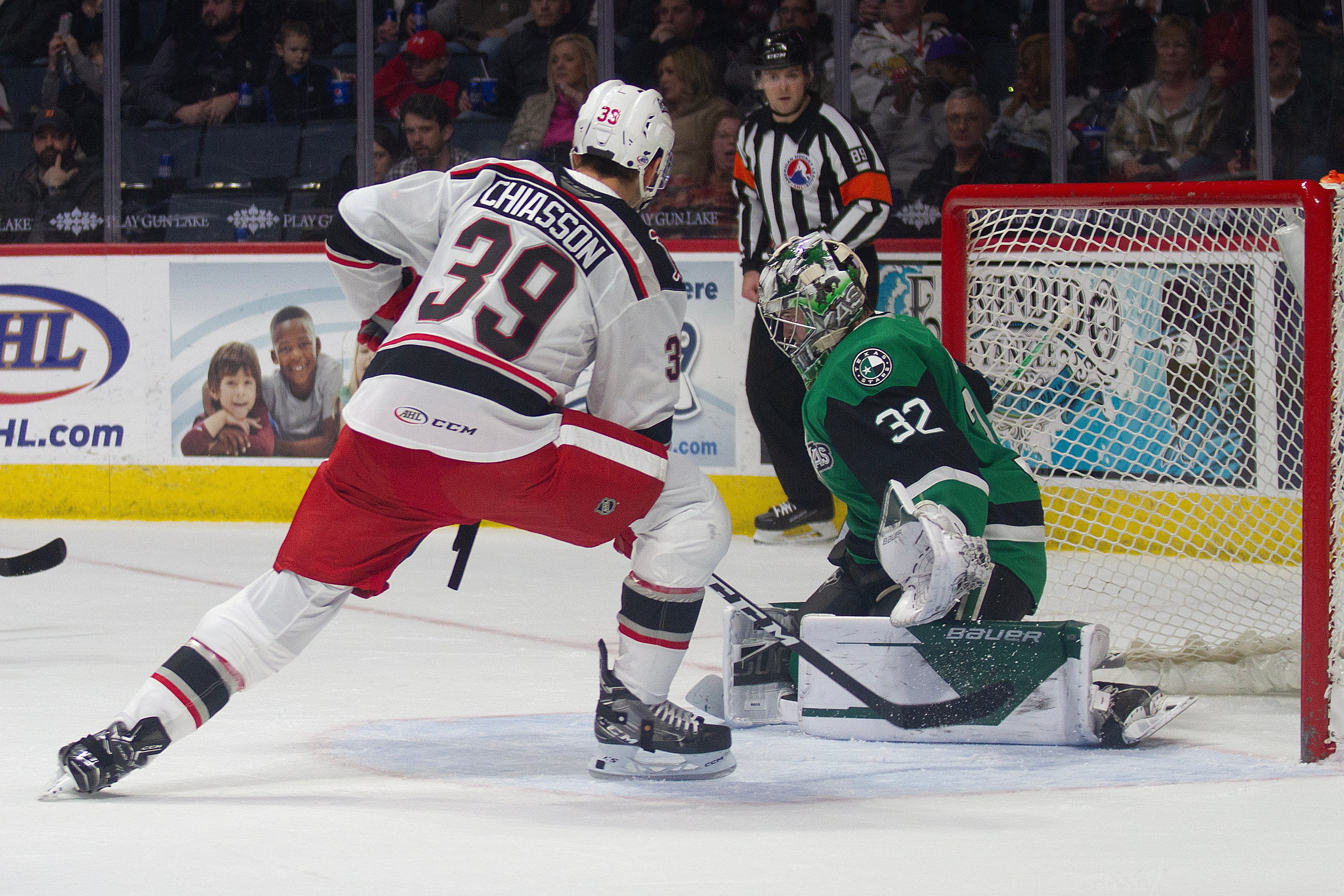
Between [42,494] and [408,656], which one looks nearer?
[408,656]

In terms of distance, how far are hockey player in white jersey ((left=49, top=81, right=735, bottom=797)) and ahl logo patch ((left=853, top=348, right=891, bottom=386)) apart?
34cm

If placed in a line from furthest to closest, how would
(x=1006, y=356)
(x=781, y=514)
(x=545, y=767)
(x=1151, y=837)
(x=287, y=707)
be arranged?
(x=781, y=514)
(x=1006, y=356)
(x=287, y=707)
(x=545, y=767)
(x=1151, y=837)

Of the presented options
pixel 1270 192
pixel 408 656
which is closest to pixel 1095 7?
pixel 1270 192

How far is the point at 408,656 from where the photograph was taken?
3.39 metres

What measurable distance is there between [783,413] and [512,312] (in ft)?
9.63

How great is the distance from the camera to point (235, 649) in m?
2.21

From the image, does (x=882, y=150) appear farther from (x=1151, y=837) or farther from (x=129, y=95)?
(x=1151, y=837)

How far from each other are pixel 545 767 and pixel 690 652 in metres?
1.07

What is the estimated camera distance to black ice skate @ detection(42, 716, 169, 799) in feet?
7.04

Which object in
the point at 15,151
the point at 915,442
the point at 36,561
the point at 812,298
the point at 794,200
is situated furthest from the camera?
the point at 15,151

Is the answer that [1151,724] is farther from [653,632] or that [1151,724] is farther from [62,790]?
[62,790]

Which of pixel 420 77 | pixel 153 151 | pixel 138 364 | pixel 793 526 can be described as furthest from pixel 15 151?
pixel 793 526

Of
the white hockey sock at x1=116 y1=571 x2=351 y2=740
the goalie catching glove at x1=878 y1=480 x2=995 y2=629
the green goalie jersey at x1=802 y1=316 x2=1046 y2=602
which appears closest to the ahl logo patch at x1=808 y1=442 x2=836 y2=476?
the green goalie jersey at x1=802 y1=316 x2=1046 y2=602

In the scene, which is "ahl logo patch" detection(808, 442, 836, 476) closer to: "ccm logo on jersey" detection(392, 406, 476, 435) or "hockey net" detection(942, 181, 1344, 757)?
"hockey net" detection(942, 181, 1344, 757)
